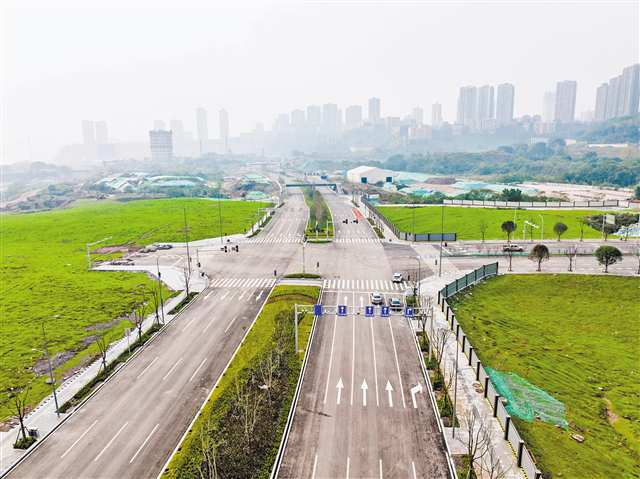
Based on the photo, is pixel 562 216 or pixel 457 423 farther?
pixel 562 216

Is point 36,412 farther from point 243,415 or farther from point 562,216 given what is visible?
point 562,216

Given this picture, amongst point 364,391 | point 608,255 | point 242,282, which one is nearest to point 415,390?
point 364,391

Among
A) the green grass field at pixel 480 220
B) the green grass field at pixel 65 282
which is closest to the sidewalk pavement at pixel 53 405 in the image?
the green grass field at pixel 65 282

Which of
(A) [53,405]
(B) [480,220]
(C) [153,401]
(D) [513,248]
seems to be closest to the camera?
(A) [53,405]

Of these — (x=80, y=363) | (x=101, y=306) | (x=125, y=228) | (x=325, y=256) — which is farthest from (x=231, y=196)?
(x=80, y=363)

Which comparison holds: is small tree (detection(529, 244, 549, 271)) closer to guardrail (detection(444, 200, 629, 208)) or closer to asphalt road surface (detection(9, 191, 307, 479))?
asphalt road surface (detection(9, 191, 307, 479))

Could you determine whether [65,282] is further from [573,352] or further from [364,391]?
[573,352]

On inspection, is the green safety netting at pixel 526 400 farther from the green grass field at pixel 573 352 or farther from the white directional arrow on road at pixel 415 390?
the white directional arrow on road at pixel 415 390
